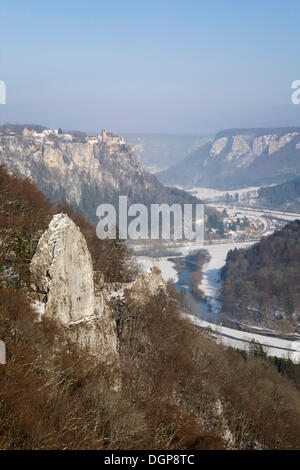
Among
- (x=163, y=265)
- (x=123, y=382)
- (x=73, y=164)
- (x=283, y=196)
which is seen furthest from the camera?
(x=283, y=196)

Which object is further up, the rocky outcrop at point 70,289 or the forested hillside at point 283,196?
the forested hillside at point 283,196

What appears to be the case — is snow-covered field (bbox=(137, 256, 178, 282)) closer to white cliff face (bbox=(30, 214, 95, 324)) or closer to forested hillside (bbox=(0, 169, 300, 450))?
forested hillside (bbox=(0, 169, 300, 450))

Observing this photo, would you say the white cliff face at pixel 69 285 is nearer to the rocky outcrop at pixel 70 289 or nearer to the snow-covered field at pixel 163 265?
the rocky outcrop at pixel 70 289

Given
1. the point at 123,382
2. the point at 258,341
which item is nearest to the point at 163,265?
the point at 258,341

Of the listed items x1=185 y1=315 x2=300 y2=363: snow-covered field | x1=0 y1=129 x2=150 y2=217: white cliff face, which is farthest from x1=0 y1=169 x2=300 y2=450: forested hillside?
x1=0 y1=129 x2=150 y2=217: white cliff face

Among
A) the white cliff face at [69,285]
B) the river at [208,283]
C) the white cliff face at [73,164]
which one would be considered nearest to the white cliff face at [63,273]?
the white cliff face at [69,285]

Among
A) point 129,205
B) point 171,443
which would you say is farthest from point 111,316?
point 129,205

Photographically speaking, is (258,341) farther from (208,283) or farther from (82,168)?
(82,168)
